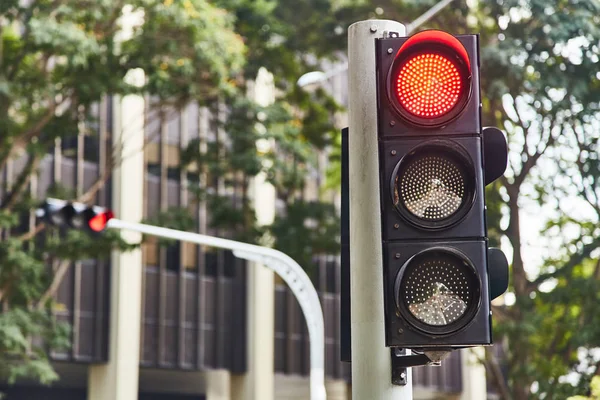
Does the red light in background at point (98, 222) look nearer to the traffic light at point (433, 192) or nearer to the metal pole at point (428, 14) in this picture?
the metal pole at point (428, 14)

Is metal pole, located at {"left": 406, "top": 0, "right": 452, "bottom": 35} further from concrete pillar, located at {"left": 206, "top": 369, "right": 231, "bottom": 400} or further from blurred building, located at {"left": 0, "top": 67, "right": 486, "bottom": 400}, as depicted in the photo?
concrete pillar, located at {"left": 206, "top": 369, "right": 231, "bottom": 400}

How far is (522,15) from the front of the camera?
799 inches

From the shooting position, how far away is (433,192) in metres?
3.28

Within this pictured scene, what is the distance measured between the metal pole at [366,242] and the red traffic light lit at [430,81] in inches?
10.6

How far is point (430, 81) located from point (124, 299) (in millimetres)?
26285

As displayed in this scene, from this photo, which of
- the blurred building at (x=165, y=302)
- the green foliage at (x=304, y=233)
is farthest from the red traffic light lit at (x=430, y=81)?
the blurred building at (x=165, y=302)

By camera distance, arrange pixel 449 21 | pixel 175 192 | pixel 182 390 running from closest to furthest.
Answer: pixel 449 21, pixel 175 192, pixel 182 390

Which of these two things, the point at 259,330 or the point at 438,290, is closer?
the point at 438,290

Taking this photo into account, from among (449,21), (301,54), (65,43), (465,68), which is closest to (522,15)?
(449,21)

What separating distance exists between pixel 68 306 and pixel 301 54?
9682mm

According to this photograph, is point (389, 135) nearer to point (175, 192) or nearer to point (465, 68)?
point (465, 68)

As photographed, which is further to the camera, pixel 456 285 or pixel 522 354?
pixel 522 354

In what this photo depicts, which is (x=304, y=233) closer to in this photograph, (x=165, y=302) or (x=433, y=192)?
(x=165, y=302)

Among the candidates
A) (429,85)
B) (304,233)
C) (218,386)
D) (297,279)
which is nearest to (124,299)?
(218,386)
